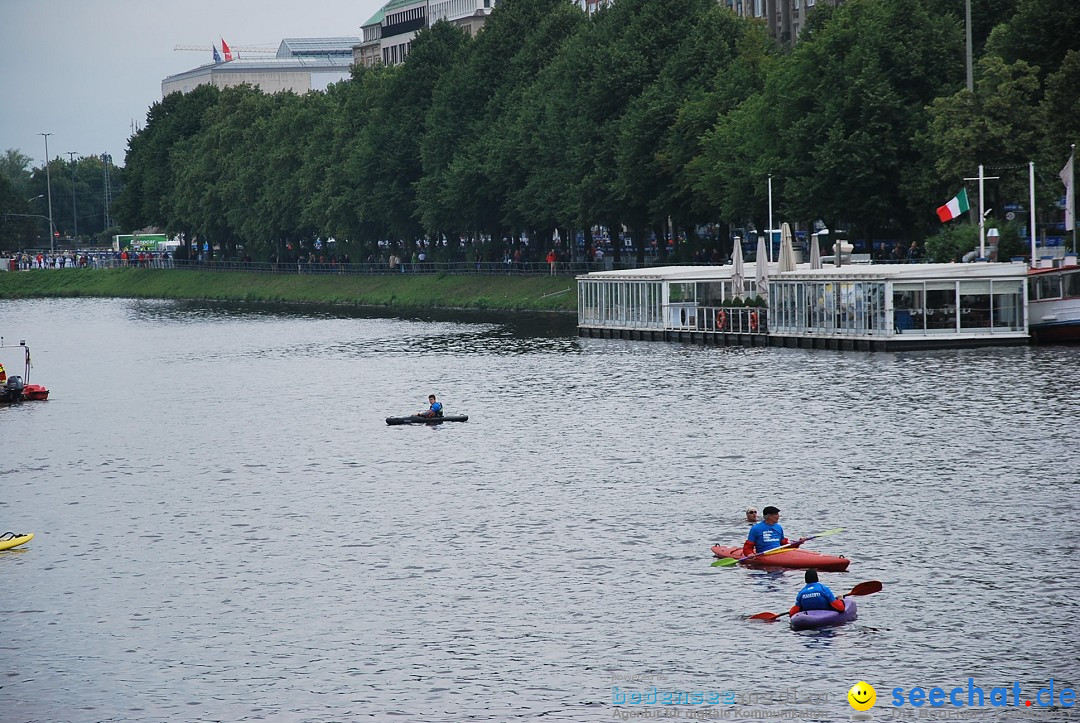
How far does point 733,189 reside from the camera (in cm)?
10912

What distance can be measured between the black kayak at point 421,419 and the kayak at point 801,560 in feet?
93.8

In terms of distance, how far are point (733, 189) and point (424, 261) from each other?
5654cm

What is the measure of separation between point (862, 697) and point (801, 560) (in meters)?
9.74

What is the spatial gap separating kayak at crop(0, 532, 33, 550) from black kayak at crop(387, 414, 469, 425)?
23.3 meters

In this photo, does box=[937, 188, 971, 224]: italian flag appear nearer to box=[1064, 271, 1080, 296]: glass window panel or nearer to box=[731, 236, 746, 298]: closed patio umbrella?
box=[1064, 271, 1080, 296]: glass window panel

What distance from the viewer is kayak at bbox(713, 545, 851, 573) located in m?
38.3

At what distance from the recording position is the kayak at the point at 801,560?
126 feet

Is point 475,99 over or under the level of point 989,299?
over

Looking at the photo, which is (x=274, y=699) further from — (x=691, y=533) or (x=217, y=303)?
(x=217, y=303)

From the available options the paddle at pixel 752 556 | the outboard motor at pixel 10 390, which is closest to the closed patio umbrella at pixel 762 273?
the outboard motor at pixel 10 390

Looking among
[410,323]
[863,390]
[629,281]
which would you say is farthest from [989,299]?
[410,323]

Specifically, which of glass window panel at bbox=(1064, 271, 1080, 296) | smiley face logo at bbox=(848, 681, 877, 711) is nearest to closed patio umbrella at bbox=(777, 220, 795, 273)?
glass window panel at bbox=(1064, 271, 1080, 296)

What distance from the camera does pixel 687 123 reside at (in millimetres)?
115375

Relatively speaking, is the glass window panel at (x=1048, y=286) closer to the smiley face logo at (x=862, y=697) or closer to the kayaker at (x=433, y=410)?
the kayaker at (x=433, y=410)
